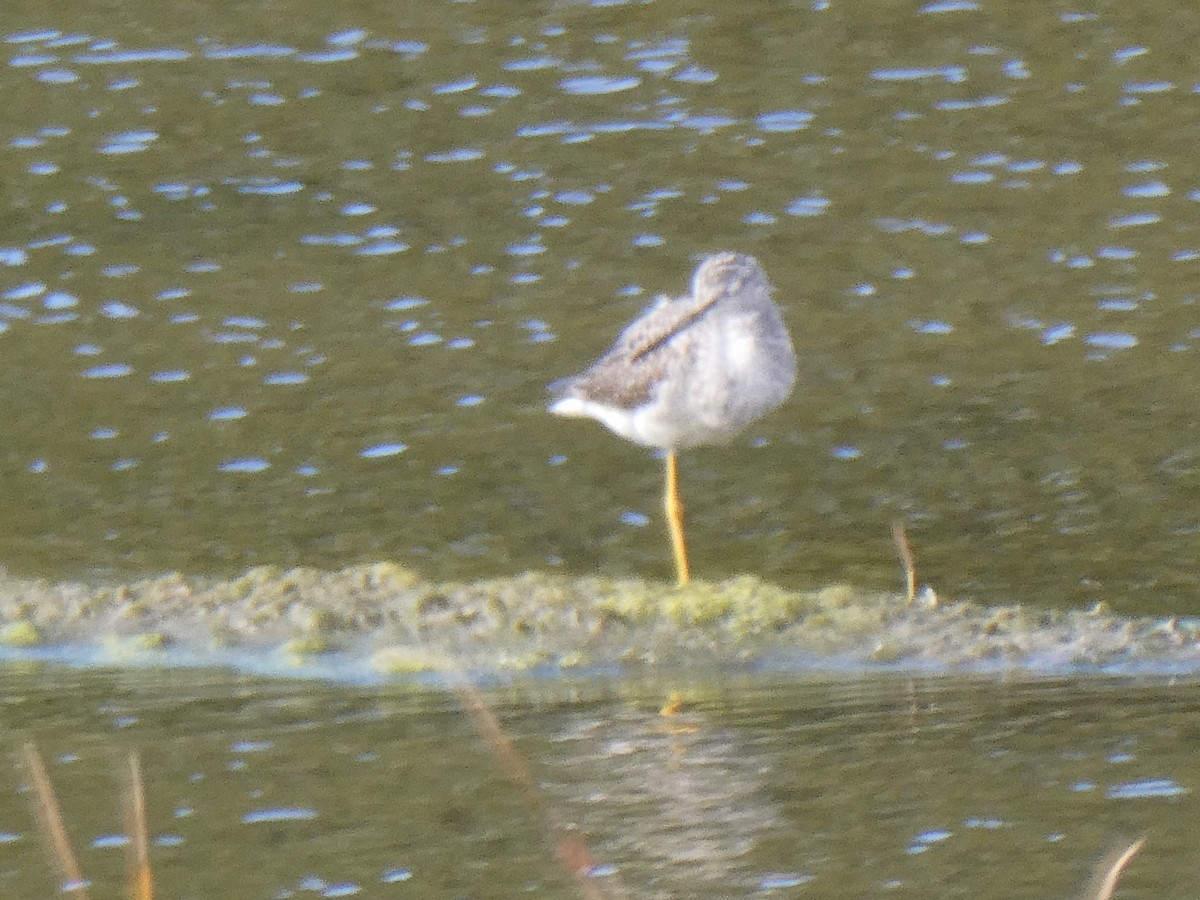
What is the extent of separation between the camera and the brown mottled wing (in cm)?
723

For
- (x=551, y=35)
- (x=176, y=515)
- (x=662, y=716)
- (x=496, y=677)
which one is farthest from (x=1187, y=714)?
(x=551, y=35)

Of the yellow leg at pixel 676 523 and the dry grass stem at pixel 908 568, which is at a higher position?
the yellow leg at pixel 676 523

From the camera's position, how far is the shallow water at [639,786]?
15.9 feet

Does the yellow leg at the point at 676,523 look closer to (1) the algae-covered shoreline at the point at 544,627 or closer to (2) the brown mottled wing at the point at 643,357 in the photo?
(1) the algae-covered shoreline at the point at 544,627

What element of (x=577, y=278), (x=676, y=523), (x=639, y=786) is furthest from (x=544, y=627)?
(x=577, y=278)

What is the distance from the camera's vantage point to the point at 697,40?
12.3 m

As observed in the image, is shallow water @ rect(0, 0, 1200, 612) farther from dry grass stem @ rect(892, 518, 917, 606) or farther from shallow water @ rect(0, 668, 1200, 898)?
shallow water @ rect(0, 668, 1200, 898)

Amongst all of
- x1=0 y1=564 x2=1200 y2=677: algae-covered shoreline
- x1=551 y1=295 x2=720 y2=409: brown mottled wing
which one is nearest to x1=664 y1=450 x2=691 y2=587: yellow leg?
x1=0 y1=564 x2=1200 y2=677: algae-covered shoreline

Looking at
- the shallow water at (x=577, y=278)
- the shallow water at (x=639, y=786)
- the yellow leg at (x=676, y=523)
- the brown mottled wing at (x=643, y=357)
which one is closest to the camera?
the shallow water at (x=639, y=786)

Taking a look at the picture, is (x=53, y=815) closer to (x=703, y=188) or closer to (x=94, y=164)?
(x=703, y=188)

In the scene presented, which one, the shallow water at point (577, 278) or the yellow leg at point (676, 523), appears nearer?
the yellow leg at point (676, 523)

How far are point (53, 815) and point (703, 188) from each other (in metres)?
8.18

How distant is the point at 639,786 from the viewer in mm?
5336

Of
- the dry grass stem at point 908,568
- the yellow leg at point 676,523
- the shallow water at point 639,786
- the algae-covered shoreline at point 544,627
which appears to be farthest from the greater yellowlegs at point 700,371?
the shallow water at point 639,786
